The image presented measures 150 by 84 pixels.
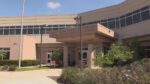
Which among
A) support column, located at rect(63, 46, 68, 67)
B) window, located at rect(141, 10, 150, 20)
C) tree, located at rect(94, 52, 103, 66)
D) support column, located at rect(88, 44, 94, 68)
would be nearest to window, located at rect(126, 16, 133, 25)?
window, located at rect(141, 10, 150, 20)

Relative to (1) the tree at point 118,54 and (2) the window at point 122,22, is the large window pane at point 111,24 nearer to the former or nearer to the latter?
(2) the window at point 122,22

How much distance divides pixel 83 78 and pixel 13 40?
31.1 metres

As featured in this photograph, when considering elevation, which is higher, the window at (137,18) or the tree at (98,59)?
the window at (137,18)

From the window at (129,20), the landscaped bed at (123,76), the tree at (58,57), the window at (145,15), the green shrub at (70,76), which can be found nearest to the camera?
the landscaped bed at (123,76)

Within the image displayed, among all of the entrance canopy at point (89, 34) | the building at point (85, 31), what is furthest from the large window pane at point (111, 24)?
the entrance canopy at point (89, 34)

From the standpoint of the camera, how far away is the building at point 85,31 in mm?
37594

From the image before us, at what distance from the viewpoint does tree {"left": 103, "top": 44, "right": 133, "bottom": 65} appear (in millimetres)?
35562

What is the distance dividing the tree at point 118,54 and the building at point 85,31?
2.53m

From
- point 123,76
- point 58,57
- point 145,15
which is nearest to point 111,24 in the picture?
point 145,15

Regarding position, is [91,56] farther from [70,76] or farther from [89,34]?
[70,76]

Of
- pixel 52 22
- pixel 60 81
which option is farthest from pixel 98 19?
pixel 60 81

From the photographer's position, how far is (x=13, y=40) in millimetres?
46719

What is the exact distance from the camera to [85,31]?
36688 mm

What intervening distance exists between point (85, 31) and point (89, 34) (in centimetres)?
61
